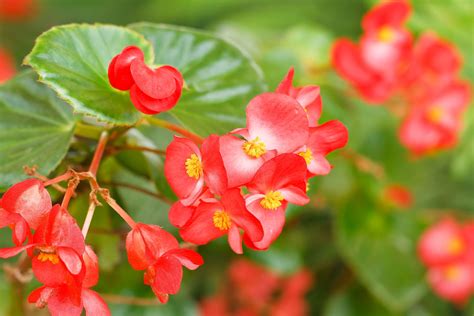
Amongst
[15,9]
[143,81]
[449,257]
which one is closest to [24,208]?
[143,81]

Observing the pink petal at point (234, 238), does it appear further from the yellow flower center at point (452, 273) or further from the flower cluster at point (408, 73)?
the yellow flower center at point (452, 273)

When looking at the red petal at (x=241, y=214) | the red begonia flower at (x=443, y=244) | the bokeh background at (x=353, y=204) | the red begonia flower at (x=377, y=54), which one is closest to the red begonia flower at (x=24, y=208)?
the red petal at (x=241, y=214)

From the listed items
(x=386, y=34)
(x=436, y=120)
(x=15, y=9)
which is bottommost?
(x=15, y=9)

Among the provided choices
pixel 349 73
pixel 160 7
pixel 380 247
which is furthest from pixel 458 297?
pixel 160 7

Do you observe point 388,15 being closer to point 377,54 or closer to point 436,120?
point 377,54

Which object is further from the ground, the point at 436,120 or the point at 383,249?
the point at 436,120

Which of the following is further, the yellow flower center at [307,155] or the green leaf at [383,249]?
the green leaf at [383,249]
